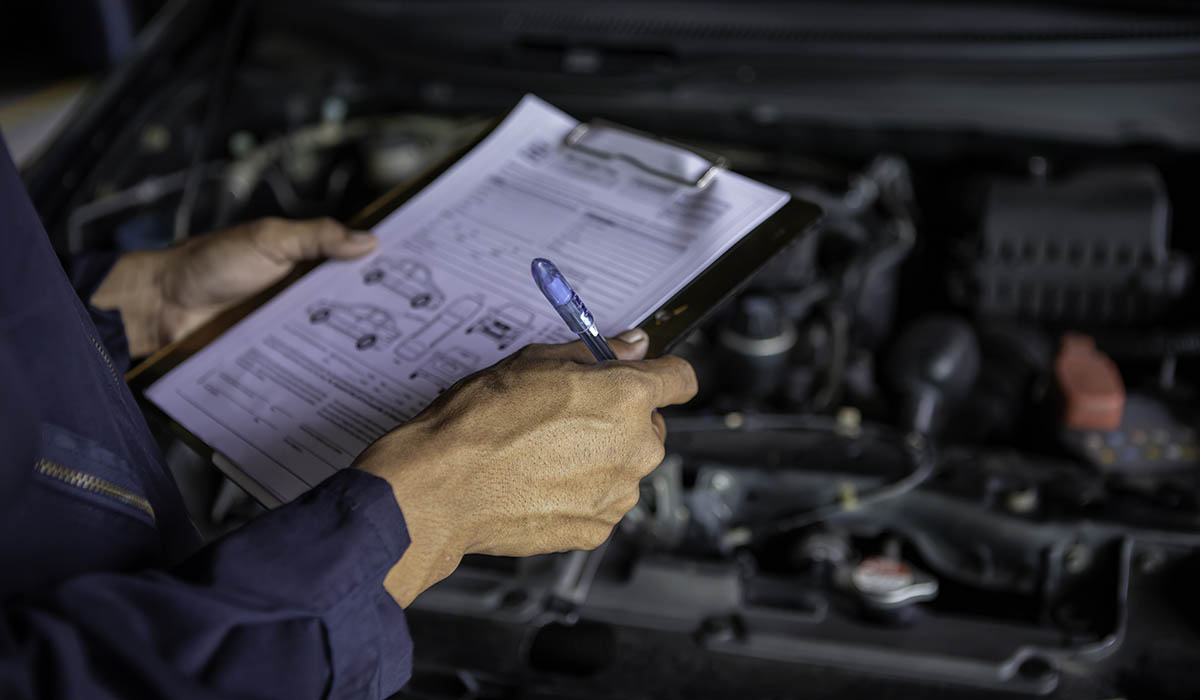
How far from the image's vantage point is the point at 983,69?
3.84 feet

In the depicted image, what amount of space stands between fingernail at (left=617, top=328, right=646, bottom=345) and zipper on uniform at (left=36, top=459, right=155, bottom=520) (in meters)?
0.32

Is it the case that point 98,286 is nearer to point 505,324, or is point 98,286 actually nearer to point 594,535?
point 505,324

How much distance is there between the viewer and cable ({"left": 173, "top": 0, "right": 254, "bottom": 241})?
1268 mm

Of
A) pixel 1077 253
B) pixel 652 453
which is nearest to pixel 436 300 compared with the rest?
pixel 652 453

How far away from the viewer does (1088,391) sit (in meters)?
0.96

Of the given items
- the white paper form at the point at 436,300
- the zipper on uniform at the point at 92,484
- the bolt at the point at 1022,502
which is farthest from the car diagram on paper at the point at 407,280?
the bolt at the point at 1022,502

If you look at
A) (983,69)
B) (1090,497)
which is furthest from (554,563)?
(983,69)

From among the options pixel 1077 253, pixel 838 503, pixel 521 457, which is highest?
pixel 521 457

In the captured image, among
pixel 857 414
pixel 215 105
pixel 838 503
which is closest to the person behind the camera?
pixel 838 503

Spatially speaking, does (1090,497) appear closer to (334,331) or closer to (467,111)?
(334,331)

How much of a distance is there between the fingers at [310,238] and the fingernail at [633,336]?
0.28 metres

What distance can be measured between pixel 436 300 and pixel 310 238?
0.47ft

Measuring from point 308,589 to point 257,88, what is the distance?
117cm

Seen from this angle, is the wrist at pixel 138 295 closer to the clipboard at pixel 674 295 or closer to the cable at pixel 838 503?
the clipboard at pixel 674 295
